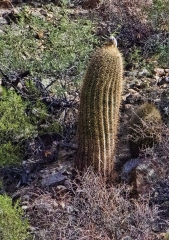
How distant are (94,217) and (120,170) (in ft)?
4.03

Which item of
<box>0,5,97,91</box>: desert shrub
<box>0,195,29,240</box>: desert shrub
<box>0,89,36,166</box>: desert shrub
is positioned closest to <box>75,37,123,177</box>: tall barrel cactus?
<box>0,89,36,166</box>: desert shrub

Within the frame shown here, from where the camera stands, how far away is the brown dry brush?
14.0ft

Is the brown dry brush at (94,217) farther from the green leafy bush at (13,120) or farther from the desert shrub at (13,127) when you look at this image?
the green leafy bush at (13,120)

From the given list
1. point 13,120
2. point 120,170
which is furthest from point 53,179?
point 13,120

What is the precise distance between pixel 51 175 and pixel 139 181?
0.96 m

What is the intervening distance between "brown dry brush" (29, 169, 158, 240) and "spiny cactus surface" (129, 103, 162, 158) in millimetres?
831

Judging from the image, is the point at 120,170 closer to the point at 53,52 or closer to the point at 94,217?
the point at 94,217

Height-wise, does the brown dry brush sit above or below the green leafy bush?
below

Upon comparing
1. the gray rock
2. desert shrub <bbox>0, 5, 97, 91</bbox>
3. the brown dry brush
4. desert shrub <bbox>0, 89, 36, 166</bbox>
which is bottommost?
the gray rock

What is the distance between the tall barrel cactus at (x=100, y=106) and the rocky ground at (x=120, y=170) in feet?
1.00

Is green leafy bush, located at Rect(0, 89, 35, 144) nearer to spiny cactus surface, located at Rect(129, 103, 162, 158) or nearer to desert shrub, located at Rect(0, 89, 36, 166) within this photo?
desert shrub, located at Rect(0, 89, 36, 166)

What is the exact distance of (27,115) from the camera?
247 inches

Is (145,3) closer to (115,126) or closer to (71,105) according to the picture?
(71,105)

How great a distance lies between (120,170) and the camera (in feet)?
18.2
